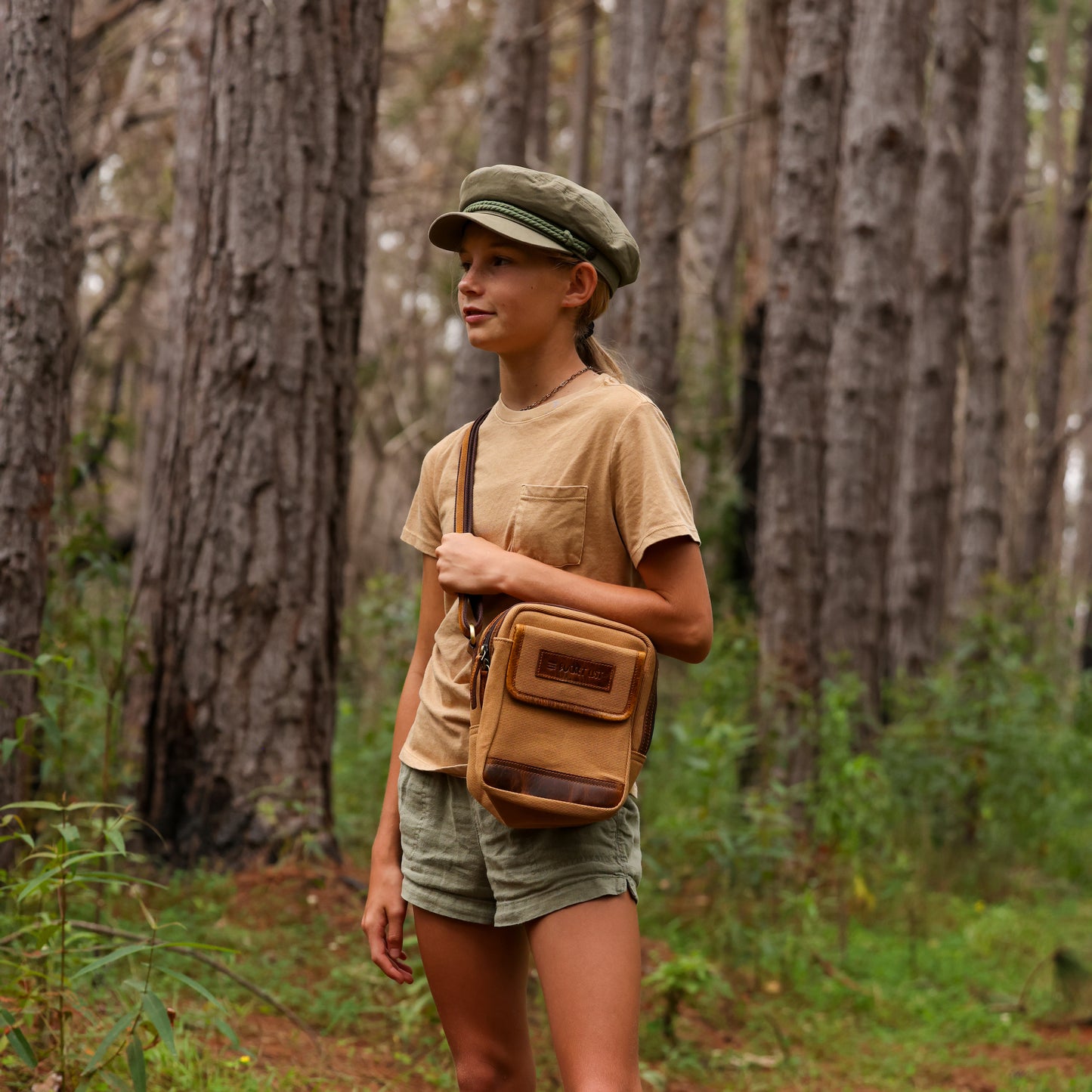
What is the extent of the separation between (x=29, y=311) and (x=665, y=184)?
5696mm

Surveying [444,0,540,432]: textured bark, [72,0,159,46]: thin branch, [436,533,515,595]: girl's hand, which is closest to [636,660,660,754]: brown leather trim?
[436,533,515,595]: girl's hand

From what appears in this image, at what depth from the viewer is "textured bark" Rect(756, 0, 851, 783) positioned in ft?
22.8

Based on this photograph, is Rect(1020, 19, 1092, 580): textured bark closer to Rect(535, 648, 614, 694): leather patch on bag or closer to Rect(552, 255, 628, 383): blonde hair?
Rect(552, 255, 628, 383): blonde hair

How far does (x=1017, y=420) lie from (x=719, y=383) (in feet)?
57.1

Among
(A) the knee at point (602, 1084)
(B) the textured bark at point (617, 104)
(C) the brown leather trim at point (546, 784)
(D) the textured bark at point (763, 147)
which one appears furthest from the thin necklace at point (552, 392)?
(B) the textured bark at point (617, 104)

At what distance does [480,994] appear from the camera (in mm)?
2441

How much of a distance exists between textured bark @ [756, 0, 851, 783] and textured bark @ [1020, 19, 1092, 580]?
428 cm

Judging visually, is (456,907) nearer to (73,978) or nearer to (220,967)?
(73,978)

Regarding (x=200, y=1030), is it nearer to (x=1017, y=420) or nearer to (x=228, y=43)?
(x=228, y=43)

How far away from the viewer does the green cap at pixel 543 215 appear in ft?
7.67

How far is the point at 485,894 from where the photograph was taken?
2398 mm

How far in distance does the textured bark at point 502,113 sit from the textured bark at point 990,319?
13.8 feet

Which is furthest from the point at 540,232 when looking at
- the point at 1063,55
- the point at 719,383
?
the point at 1063,55

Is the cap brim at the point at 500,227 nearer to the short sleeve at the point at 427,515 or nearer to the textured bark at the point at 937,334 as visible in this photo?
the short sleeve at the point at 427,515
